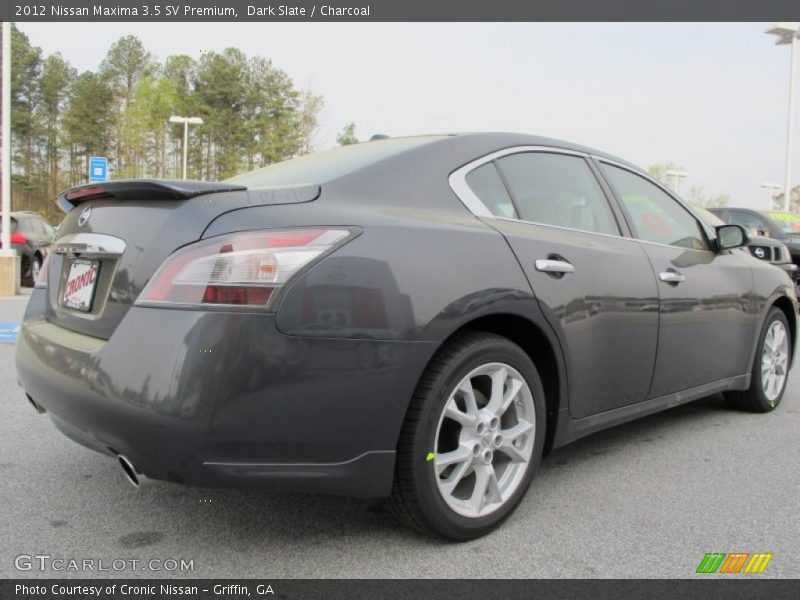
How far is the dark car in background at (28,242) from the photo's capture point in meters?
13.5

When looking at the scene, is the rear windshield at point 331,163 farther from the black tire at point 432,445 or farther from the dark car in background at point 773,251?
the dark car in background at point 773,251

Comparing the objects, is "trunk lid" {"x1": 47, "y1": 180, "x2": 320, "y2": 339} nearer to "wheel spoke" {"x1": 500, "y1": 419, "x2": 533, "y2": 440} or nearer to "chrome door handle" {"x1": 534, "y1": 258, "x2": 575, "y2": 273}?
"chrome door handle" {"x1": 534, "y1": 258, "x2": 575, "y2": 273}

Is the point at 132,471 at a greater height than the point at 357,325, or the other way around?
the point at 357,325

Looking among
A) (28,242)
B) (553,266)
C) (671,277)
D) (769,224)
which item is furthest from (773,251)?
(28,242)

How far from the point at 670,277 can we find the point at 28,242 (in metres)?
13.7

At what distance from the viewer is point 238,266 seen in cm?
193

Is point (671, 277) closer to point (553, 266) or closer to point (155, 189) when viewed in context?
point (553, 266)

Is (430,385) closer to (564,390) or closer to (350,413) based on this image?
(350,413)

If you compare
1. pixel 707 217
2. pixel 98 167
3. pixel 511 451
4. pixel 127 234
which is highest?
pixel 98 167

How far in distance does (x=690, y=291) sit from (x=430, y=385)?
1855 mm

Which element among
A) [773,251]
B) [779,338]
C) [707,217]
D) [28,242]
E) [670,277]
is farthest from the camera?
[28,242]

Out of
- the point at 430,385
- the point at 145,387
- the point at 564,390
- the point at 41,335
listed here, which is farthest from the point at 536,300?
the point at 41,335

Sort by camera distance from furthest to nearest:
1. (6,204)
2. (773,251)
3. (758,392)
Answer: (6,204) → (773,251) → (758,392)

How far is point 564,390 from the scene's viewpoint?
2656 mm
